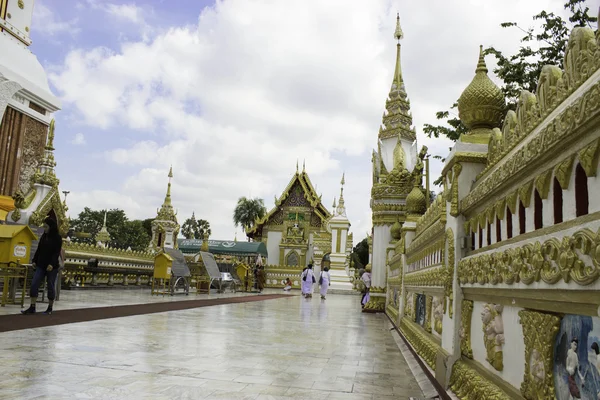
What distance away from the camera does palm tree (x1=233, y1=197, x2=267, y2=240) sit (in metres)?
54.6

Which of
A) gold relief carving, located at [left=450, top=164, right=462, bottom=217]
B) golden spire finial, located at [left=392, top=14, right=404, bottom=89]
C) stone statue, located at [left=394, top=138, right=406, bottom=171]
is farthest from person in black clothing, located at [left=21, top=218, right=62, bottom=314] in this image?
golden spire finial, located at [left=392, top=14, right=404, bottom=89]

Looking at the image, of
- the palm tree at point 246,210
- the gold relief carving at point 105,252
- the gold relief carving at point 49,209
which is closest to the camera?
the gold relief carving at point 49,209

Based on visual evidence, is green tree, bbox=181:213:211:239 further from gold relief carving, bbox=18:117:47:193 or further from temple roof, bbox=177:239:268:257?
gold relief carving, bbox=18:117:47:193

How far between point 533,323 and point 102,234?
1304 inches

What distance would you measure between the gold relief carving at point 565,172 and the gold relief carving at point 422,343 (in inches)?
85.8

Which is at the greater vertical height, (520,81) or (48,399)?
(520,81)

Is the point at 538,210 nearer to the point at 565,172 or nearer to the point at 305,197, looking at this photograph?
the point at 565,172

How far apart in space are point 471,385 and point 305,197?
38876 mm

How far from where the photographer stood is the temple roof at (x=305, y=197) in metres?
40.8

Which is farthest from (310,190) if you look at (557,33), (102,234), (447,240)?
(447,240)

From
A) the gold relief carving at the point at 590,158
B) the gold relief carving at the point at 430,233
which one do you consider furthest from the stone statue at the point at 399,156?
the gold relief carving at the point at 590,158

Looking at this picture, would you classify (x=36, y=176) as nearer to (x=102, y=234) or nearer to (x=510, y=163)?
(x=510, y=163)

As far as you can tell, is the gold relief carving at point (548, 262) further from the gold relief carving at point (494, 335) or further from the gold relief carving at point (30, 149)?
the gold relief carving at point (30, 149)

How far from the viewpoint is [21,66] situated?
16703 millimetres
